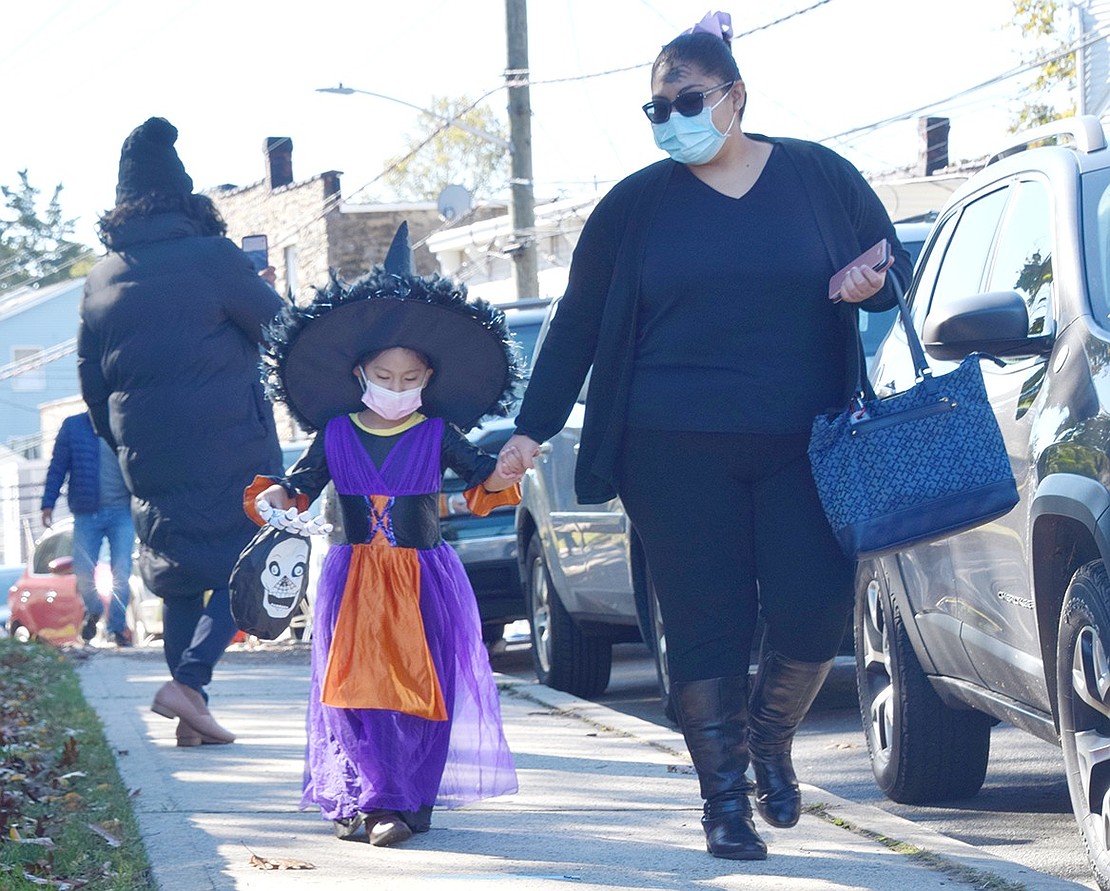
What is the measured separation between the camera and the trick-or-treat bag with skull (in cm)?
489

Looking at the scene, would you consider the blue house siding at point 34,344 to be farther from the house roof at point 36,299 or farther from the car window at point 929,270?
the car window at point 929,270

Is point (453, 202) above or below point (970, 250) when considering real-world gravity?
above

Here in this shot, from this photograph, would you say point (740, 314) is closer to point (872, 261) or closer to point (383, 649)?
point (872, 261)

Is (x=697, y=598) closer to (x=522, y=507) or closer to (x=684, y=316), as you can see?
(x=684, y=316)

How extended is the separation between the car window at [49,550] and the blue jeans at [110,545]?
5.75 meters

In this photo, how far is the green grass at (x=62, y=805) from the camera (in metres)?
4.49

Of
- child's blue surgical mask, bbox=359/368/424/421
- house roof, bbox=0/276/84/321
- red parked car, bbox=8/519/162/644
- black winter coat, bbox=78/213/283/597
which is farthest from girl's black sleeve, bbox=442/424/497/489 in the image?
house roof, bbox=0/276/84/321

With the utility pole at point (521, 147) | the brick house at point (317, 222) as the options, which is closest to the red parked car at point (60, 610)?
the utility pole at point (521, 147)

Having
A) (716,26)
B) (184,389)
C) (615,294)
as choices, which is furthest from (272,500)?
(184,389)

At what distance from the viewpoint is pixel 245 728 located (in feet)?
24.4

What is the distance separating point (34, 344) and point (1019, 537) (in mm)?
63409

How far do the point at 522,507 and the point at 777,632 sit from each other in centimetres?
464

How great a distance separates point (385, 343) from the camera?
5047 mm

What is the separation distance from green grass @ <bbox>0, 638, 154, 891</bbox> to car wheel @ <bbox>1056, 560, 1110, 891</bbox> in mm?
2127
